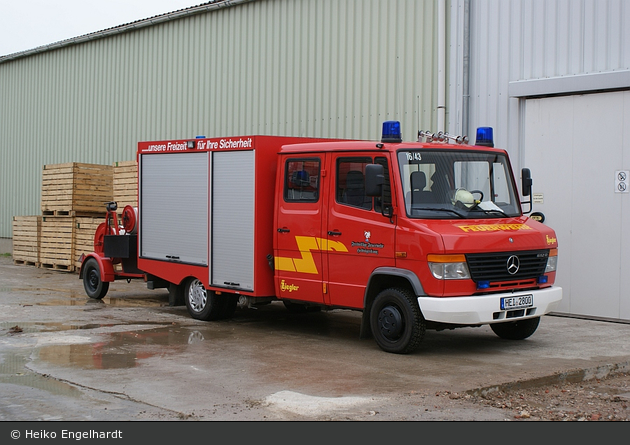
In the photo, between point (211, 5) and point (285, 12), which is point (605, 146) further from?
point (211, 5)

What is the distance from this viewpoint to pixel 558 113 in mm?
13023

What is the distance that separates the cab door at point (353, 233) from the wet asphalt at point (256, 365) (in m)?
0.79

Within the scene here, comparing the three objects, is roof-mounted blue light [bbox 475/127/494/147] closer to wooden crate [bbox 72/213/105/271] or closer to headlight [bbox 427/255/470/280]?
headlight [bbox 427/255/470/280]

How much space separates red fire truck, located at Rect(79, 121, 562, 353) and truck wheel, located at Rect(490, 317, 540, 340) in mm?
17

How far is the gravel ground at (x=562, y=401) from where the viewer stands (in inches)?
262

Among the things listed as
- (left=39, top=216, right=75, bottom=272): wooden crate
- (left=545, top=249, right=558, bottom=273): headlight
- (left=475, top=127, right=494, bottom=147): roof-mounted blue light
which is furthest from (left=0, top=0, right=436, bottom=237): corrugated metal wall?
(left=545, top=249, right=558, bottom=273): headlight

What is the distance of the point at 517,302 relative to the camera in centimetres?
915

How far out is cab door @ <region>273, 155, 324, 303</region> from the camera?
1015cm

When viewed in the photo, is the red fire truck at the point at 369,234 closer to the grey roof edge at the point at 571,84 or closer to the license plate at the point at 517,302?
the license plate at the point at 517,302

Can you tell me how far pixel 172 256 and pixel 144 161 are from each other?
68.9 inches

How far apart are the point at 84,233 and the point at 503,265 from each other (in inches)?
506

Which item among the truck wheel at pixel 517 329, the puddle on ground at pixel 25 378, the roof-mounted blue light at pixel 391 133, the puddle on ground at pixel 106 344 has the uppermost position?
the roof-mounted blue light at pixel 391 133

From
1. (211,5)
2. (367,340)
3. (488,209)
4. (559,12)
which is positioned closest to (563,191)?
(559,12)

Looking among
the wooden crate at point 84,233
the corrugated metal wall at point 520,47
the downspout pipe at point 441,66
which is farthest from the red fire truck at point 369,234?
the wooden crate at point 84,233
